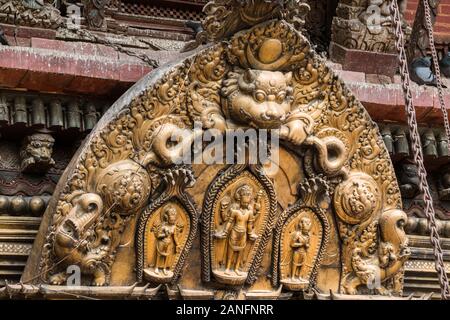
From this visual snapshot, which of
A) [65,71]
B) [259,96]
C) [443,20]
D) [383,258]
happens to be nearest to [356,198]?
[383,258]

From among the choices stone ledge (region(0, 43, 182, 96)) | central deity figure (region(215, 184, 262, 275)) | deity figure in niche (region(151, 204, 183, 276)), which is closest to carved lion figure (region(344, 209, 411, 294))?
central deity figure (region(215, 184, 262, 275))

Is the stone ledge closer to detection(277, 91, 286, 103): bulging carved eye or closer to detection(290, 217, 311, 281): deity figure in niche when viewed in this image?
detection(277, 91, 286, 103): bulging carved eye

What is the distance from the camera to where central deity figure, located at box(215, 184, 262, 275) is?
550 cm

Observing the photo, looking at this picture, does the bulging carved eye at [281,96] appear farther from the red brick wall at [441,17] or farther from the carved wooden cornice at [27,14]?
the red brick wall at [441,17]

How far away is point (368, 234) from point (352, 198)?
204 millimetres

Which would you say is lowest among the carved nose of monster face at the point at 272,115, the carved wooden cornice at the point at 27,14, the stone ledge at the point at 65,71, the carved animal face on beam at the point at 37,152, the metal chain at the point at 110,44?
the carved animal face on beam at the point at 37,152

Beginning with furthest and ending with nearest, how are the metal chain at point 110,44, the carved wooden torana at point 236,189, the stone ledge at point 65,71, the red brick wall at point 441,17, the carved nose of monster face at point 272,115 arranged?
the red brick wall at point 441,17 → the metal chain at point 110,44 → the stone ledge at point 65,71 → the carved nose of monster face at point 272,115 → the carved wooden torana at point 236,189

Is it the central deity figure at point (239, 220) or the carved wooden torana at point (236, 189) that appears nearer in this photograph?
the carved wooden torana at point (236, 189)

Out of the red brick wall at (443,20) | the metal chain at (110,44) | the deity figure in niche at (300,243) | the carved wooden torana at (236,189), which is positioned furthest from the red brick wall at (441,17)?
the deity figure in niche at (300,243)

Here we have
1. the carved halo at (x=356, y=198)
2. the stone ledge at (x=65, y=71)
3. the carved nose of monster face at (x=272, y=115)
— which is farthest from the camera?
the carved halo at (x=356, y=198)

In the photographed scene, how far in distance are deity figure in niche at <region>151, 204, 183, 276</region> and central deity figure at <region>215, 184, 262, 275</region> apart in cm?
20

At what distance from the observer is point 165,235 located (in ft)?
17.7

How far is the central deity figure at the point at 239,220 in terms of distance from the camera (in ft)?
18.0
